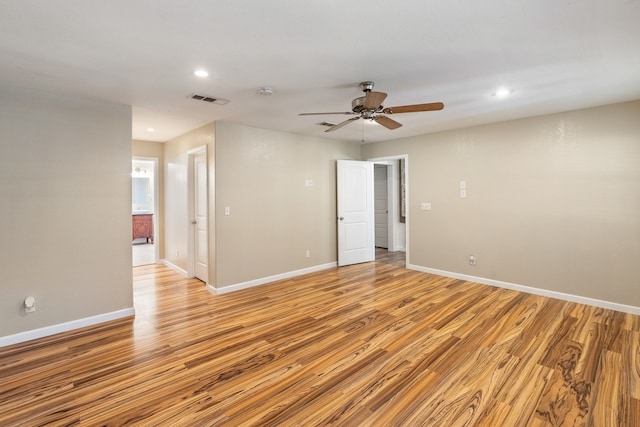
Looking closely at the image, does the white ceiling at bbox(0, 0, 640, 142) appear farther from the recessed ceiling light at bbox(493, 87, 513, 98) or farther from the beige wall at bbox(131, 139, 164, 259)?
the beige wall at bbox(131, 139, 164, 259)

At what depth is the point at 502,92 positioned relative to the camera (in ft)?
10.7

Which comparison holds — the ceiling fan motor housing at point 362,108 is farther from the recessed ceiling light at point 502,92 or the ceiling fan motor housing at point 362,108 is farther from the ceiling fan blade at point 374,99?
the recessed ceiling light at point 502,92

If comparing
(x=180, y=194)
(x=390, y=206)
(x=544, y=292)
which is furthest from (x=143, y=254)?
(x=544, y=292)

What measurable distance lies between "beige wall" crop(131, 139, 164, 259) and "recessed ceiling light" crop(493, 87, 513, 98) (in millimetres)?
5931

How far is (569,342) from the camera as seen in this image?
2.86m

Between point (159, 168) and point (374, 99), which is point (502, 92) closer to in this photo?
point (374, 99)

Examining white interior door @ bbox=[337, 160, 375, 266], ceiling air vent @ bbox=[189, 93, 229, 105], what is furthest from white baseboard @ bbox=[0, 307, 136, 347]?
white interior door @ bbox=[337, 160, 375, 266]

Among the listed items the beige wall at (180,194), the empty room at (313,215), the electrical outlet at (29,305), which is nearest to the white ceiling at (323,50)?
the empty room at (313,215)

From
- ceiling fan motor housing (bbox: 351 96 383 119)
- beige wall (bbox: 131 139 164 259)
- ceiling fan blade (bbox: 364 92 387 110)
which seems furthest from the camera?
beige wall (bbox: 131 139 164 259)

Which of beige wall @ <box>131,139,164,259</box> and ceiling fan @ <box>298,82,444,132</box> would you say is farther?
beige wall @ <box>131,139,164,259</box>

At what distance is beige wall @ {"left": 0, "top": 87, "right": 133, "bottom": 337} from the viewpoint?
2977 mm

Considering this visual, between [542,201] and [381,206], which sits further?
[381,206]

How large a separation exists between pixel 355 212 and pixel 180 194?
11.2 feet

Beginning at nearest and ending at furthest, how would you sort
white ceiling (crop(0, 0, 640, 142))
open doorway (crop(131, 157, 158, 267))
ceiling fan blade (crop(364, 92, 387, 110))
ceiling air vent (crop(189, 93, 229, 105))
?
white ceiling (crop(0, 0, 640, 142)) < ceiling fan blade (crop(364, 92, 387, 110)) < ceiling air vent (crop(189, 93, 229, 105)) < open doorway (crop(131, 157, 158, 267))
